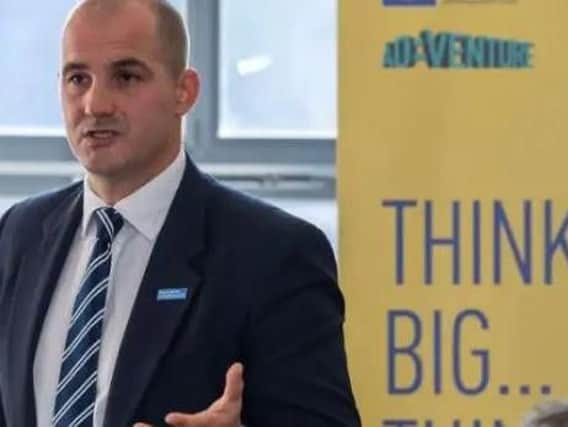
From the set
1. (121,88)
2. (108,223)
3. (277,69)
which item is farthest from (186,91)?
(277,69)

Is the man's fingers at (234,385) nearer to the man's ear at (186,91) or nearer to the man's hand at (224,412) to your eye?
the man's hand at (224,412)

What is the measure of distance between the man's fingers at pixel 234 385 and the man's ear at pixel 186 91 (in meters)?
0.45

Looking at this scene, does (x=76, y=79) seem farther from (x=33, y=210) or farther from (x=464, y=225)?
(x=464, y=225)

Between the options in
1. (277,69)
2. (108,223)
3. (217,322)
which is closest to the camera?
(217,322)

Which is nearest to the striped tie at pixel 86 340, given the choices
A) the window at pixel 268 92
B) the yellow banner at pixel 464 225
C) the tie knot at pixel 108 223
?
the tie knot at pixel 108 223

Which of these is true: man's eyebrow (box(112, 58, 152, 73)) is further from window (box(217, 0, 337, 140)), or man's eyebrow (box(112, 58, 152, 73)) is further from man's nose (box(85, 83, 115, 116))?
window (box(217, 0, 337, 140))

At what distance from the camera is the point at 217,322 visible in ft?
6.02

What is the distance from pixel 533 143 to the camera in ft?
9.55

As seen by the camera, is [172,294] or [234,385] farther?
[172,294]

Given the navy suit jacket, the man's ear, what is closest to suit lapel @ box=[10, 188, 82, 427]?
the navy suit jacket

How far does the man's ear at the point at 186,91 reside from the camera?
6.43ft

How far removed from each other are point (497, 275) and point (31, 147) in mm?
1556

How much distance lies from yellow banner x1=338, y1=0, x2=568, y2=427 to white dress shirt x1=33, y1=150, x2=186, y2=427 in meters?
1.04

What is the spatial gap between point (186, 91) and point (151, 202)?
0.18 metres
